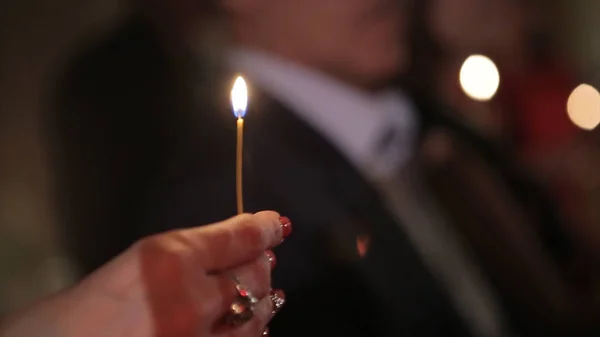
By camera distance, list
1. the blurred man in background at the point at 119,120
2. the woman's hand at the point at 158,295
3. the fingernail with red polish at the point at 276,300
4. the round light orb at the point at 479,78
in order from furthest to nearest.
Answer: the round light orb at the point at 479,78, the blurred man in background at the point at 119,120, the fingernail with red polish at the point at 276,300, the woman's hand at the point at 158,295

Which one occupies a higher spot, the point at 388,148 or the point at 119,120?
the point at 119,120

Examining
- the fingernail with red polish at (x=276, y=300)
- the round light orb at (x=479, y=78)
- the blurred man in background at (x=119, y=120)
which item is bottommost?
the fingernail with red polish at (x=276, y=300)

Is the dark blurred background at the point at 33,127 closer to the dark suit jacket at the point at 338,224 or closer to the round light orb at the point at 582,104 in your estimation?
the dark suit jacket at the point at 338,224

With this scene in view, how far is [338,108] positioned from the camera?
0.91 m

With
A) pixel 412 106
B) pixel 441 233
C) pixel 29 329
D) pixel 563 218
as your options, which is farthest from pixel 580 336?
pixel 29 329

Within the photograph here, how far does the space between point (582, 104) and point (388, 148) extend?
38 centimetres

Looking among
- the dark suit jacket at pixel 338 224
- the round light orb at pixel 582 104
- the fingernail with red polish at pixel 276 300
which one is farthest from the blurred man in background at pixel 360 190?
the fingernail with red polish at pixel 276 300

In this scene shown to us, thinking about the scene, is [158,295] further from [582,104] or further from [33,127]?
[582,104]

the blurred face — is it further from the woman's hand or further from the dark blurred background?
the woman's hand

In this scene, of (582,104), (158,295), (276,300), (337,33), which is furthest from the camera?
(582,104)

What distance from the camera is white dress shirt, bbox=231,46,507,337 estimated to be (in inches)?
34.6

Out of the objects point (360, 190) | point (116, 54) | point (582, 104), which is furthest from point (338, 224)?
point (582, 104)

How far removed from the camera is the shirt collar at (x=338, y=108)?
34.3 inches

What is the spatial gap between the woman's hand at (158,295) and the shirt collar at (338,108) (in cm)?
41
